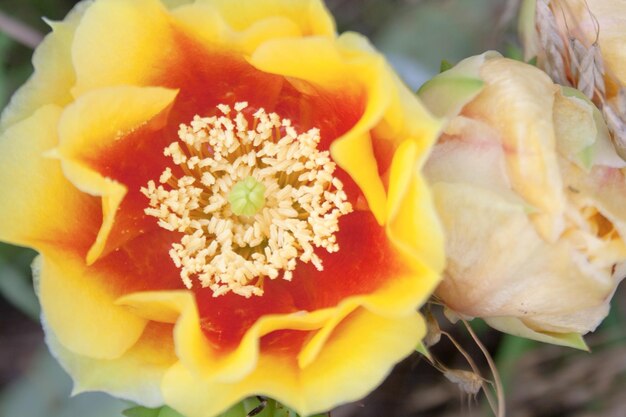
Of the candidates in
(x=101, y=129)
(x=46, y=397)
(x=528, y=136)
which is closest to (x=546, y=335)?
(x=528, y=136)

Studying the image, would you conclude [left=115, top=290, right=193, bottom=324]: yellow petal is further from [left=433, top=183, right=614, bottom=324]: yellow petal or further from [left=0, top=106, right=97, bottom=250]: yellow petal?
[left=433, top=183, right=614, bottom=324]: yellow petal

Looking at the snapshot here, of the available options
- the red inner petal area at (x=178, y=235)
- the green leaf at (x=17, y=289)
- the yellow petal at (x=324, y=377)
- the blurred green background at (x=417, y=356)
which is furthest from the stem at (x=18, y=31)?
the yellow petal at (x=324, y=377)

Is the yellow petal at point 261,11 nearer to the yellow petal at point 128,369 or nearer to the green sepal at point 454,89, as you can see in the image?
the green sepal at point 454,89

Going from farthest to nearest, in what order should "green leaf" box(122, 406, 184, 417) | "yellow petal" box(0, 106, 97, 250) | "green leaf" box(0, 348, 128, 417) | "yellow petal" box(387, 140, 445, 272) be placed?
"green leaf" box(0, 348, 128, 417) < "green leaf" box(122, 406, 184, 417) < "yellow petal" box(0, 106, 97, 250) < "yellow petal" box(387, 140, 445, 272)

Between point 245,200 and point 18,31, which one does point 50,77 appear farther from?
point 18,31

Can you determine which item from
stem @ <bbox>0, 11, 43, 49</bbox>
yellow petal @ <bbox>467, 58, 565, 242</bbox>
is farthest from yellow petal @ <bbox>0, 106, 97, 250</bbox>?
stem @ <bbox>0, 11, 43, 49</bbox>

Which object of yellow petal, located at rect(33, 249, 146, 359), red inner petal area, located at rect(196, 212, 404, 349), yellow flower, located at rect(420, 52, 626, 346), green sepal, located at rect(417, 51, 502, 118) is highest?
green sepal, located at rect(417, 51, 502, 118)

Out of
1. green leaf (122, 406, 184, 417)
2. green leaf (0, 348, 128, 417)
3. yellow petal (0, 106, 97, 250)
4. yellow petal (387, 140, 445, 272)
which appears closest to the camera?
yellow petal (387, 140, 445, 272)
